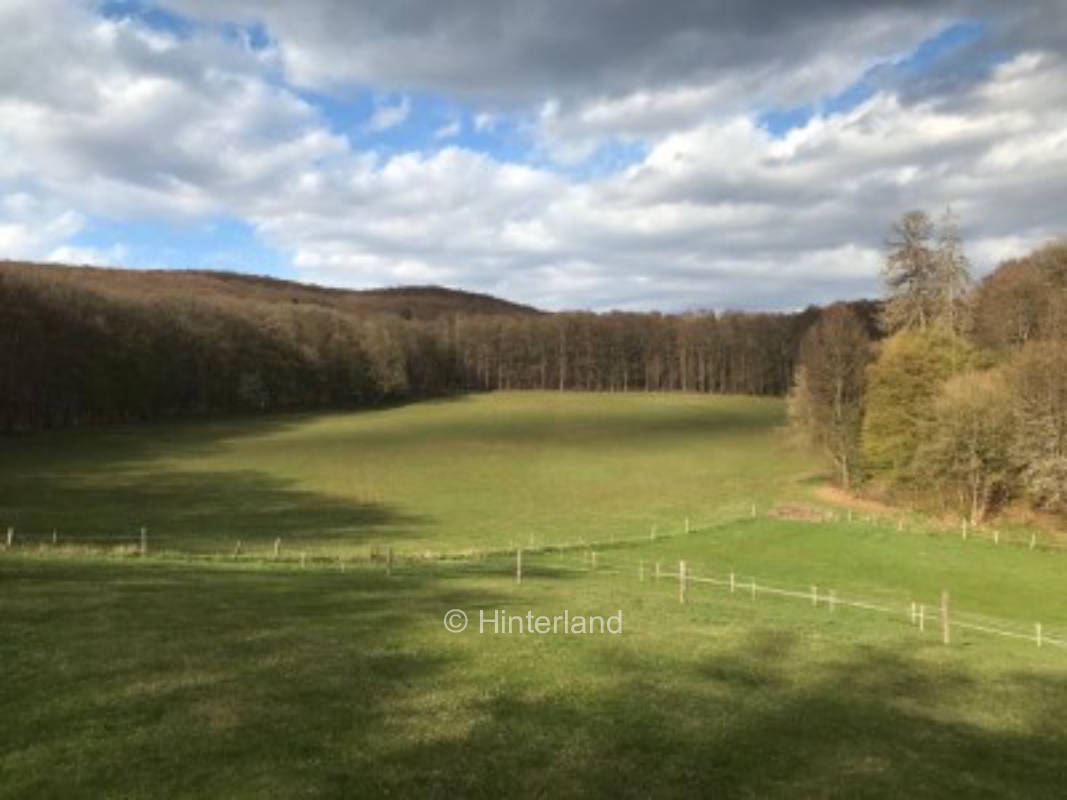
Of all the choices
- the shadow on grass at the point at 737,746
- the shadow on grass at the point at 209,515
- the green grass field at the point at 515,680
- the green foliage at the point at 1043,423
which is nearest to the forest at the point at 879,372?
the green foliage at the point at 1043,423

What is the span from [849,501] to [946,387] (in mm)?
12132

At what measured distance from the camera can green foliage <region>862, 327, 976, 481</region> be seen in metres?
72.4

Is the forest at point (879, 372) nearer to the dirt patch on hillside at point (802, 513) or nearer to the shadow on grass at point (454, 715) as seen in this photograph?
the dirt patch on hillside at point (802, 513)

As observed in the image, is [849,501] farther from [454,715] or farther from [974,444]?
[454,715]

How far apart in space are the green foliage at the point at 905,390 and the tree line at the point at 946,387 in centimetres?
8

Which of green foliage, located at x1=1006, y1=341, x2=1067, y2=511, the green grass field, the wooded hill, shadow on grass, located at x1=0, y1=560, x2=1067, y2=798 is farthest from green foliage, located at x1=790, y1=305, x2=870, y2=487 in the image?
shadow on grass, located at x1=0, y1=560, x2=1067, y2=798

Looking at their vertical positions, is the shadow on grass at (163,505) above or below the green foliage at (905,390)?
below

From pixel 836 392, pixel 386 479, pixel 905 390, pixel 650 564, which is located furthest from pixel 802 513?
pixel 386 479

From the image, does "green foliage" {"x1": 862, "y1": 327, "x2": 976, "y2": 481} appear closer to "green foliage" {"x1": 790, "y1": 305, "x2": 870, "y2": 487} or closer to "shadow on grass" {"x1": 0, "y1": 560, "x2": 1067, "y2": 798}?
"green foliage" {"x1": 790, "y1": 305, "x2": 870, "y2": 487}

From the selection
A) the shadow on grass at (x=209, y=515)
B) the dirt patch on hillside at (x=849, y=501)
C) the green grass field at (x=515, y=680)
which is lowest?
the shadow on grass at (x=209, y=515)

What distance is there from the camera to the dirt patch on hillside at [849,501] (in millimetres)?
70688

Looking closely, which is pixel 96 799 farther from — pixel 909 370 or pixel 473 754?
pixel 909 370

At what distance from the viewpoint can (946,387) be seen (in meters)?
67.8

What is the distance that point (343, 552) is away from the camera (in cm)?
4859
